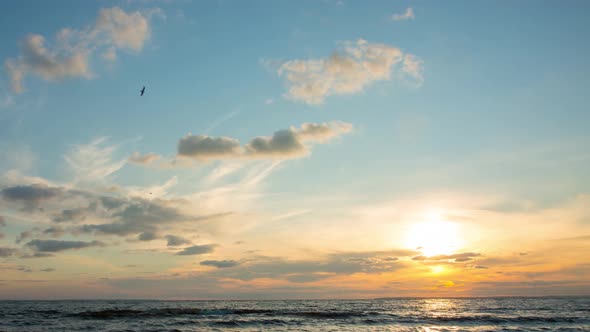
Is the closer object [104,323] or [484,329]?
[484,329]

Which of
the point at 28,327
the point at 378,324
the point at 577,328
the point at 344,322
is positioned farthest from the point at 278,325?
the point at 577,328

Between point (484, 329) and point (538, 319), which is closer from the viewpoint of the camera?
point (484, 329)

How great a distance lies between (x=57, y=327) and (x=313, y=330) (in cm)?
2766

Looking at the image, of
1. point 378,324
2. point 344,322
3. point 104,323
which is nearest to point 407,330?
point 378,324

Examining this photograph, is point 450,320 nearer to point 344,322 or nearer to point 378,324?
point 378,324

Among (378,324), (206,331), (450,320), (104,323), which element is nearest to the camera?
(206,331)

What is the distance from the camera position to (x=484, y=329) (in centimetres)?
4303

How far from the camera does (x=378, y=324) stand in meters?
49.0

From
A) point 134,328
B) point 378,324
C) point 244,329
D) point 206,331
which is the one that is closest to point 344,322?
point 378,324

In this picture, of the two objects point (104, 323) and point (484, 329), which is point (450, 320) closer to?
point (484, 329)

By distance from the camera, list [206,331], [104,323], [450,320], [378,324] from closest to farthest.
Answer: [206,331] < [104,323] < [378,324] < [450,320]

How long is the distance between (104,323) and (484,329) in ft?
141

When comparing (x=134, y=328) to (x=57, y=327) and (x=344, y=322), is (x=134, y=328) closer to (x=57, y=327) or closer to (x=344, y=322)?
(x=57, y=327)

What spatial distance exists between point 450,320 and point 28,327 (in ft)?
164
